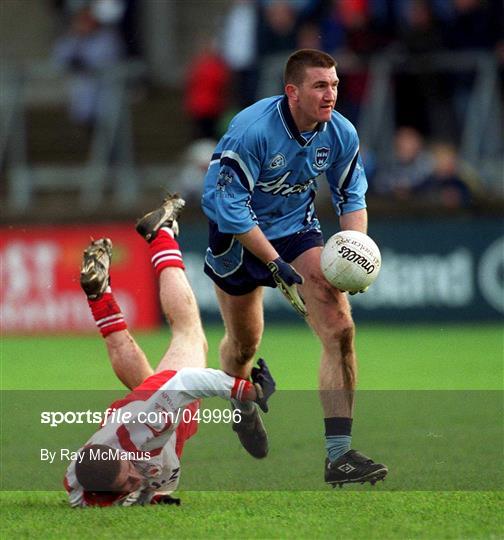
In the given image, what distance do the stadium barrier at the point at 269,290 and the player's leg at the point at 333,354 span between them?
8813mm

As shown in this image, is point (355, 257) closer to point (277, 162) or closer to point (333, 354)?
point (333, 354)

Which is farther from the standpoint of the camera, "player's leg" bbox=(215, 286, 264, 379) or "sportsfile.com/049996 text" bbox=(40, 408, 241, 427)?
"player's leg" bbox=(215, 286, 264, 379)

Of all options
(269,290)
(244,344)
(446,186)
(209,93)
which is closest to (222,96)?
(209,93)

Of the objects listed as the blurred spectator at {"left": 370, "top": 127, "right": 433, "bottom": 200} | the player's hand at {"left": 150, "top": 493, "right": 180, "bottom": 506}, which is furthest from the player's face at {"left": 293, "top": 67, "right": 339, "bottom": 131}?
the blurred spectator at {"left": 370, "top": 127, "right": 433, "bottom": 200}

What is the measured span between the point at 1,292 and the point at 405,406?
8372mm

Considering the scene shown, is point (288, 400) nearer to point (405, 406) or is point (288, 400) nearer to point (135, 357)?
point (405, 406)

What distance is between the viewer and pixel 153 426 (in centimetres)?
663

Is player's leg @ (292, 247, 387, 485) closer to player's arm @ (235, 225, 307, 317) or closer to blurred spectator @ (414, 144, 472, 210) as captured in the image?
player's arm @ (235, 225, 307, 317)

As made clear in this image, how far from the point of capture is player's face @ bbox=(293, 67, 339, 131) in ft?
25.5

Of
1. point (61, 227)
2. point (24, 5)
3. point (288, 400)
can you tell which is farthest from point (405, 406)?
point (24, 5)

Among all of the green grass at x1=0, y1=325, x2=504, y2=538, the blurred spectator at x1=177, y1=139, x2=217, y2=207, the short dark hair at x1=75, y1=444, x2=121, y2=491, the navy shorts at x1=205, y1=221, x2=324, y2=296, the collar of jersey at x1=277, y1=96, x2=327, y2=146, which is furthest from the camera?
the blurred spectator at x1=177, y1=139, x2=217, y2=207

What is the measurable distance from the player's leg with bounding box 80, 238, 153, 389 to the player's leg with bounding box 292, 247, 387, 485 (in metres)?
1.04

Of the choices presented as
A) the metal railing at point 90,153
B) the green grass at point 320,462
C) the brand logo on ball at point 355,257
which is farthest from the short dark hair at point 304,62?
the metal railing at point 90,153

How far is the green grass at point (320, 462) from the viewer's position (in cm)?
624
